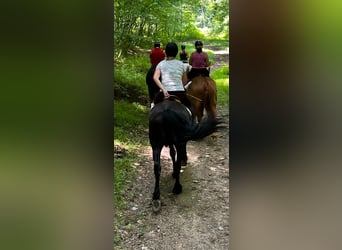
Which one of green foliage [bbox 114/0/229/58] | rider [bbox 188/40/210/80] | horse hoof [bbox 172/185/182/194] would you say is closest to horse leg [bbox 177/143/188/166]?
horse hoof [bbox 172/185/182/194]

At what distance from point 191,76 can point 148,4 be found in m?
0.43

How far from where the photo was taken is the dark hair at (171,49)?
1.64 meters

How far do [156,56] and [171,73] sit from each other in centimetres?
12

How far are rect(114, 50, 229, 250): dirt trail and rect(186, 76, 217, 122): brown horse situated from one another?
0.31 ft

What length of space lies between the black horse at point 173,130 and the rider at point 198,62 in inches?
8.0

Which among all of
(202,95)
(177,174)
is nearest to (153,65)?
(202,95)

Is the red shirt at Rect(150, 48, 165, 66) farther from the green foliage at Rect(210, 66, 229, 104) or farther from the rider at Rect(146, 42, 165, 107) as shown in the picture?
the green foliage at Rect(210, 66, 229, 104)

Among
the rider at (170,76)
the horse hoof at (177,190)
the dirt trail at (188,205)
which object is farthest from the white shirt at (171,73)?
the horse hoof at (177,190)

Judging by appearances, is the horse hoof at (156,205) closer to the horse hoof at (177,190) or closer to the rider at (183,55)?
the horse hoof at (177,190)

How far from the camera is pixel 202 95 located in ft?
5.70

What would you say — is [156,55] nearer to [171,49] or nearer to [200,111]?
[171,49]

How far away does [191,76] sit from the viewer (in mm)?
1742
